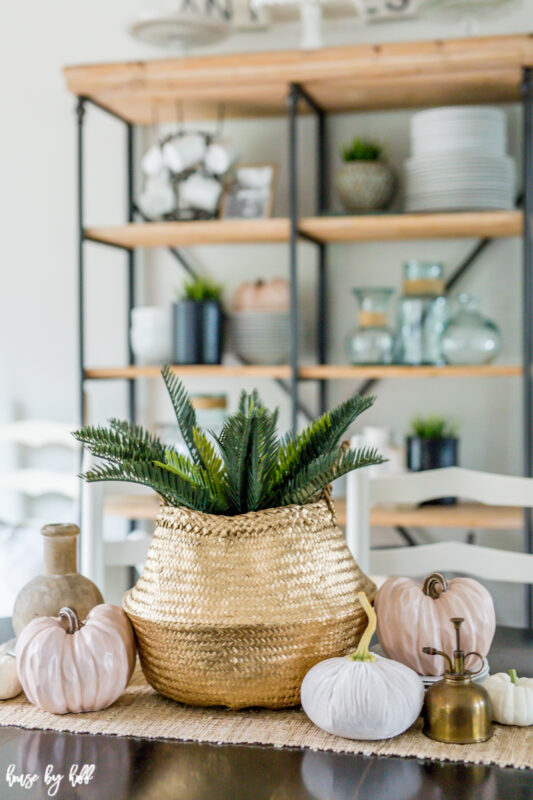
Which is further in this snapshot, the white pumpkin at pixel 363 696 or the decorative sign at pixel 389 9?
the decorative sign at pixel 389 9

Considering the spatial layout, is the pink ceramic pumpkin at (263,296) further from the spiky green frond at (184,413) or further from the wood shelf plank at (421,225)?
the spiky green frond at (184,413)

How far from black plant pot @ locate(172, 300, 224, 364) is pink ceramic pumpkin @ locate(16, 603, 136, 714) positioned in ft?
5.11

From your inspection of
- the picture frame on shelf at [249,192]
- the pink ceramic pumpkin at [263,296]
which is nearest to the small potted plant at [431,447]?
the pink ceramic pumpkin at [263,296]

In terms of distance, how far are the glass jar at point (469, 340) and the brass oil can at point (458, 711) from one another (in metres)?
1.51

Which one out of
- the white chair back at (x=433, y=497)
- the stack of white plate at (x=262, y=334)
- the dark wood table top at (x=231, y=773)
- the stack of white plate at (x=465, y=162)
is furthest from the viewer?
the stack of white plate at (x=262, y=334)

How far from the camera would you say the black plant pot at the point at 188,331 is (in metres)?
2.41

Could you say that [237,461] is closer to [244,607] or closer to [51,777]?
[244,607]

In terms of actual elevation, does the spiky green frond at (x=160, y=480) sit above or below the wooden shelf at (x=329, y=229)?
below

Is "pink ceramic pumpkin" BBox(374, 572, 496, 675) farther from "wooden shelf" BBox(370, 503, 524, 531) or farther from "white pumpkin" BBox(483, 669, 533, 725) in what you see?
"wooden shelf" BBox(370, 503, 524, 531)

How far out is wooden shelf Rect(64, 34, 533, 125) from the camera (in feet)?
6.95

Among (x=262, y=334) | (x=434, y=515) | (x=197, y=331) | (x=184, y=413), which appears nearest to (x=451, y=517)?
(x=434, y=515)

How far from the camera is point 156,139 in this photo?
268cm

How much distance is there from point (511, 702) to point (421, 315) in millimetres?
1547

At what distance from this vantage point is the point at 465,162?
2219 mm
